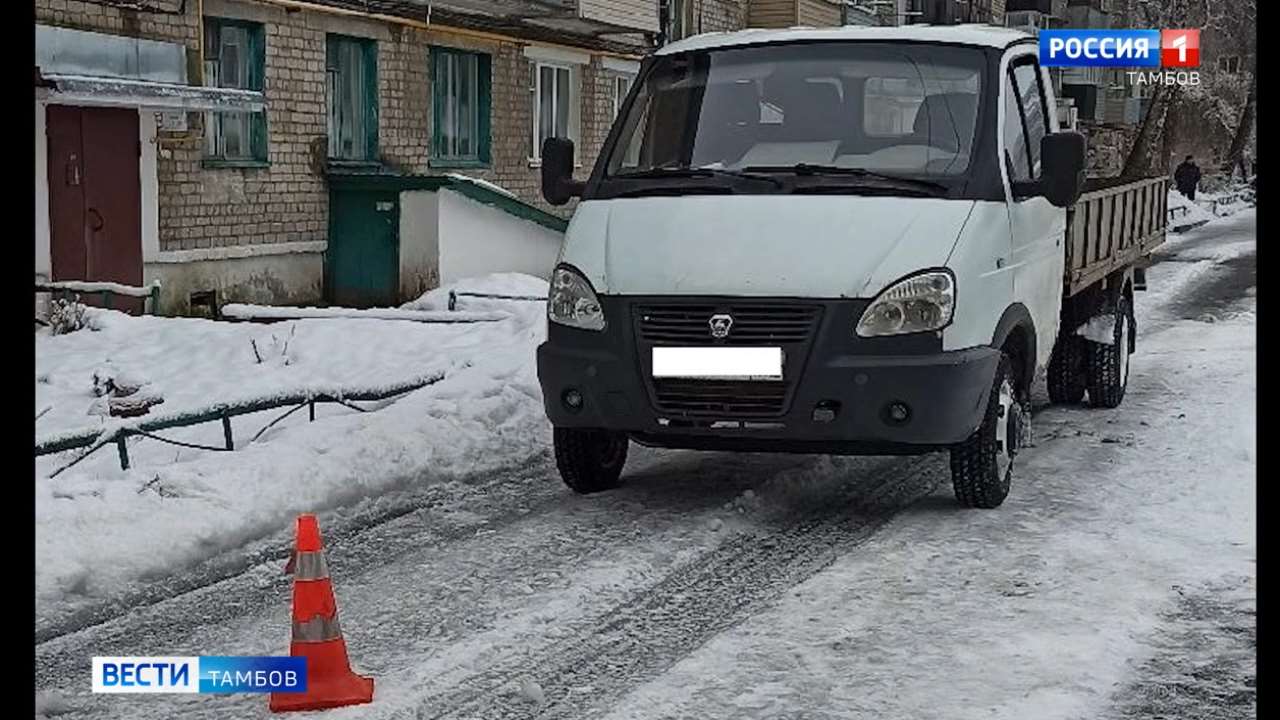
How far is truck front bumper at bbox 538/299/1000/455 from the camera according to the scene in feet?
20.0

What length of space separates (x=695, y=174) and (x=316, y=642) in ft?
10.6

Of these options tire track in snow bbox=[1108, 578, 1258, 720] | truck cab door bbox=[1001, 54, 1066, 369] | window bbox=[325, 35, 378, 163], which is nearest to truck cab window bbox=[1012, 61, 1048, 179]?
truck cab door bbox=[1001, 54, 1066, 369]

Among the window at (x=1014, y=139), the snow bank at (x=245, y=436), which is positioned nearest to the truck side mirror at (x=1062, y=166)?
the window at (x=1014, y=139)

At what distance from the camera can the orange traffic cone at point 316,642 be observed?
169 inches

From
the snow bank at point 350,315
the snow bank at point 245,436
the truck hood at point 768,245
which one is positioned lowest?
the snow bank at point 245,436

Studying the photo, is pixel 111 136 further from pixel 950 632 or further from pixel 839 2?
pixel 839 2

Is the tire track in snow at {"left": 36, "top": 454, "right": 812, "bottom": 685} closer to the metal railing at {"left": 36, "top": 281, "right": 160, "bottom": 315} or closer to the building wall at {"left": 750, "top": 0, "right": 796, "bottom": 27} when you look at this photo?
the metal railing at {"left": 36, "top": 281, "right": 160, "bottom": 315}

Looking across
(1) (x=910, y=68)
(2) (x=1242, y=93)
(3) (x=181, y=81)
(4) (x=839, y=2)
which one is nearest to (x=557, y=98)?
(3) (x=181, y=81)

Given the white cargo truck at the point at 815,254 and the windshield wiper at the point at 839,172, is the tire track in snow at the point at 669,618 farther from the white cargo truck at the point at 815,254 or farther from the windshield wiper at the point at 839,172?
the windshield wiper at the point at 839,172

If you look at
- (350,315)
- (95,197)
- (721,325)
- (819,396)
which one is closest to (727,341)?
(721,325)

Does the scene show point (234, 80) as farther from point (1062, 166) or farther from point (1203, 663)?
point (1203, 663)

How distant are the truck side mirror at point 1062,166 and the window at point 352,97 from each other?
12.4 m

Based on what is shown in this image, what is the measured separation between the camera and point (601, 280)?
646 centimetres

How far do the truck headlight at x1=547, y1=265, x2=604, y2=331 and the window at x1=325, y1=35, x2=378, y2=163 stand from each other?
11.9 m
